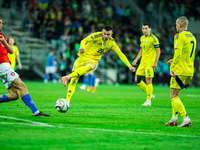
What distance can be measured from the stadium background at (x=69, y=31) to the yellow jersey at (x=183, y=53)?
21643 millimetres

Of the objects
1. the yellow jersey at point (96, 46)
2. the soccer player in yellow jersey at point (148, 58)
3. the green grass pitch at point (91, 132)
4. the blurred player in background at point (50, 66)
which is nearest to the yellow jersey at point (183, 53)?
the green grass pitch at point (91, 132)

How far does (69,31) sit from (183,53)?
2303 cm

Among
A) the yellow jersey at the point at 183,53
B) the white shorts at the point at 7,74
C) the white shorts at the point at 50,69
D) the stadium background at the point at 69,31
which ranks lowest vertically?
the white shorts at the point at 50,69

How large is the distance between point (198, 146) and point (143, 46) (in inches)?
318

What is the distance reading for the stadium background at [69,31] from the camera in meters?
30.4

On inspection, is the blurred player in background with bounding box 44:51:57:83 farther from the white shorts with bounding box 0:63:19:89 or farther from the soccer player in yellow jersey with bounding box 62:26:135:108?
the white shorts with bounding box 0:63:19:89

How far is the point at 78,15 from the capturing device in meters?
32.0

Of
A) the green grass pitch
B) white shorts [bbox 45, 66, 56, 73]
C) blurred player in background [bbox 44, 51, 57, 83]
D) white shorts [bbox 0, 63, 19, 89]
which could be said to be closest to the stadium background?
blurred player in background [bbox 44, 51, 57, 83]

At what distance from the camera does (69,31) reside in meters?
30.9

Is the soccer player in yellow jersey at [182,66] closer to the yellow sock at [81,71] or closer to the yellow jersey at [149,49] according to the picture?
the yellow sock at [81,71]

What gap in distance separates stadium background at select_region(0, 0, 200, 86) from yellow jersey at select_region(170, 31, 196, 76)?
21.6 m

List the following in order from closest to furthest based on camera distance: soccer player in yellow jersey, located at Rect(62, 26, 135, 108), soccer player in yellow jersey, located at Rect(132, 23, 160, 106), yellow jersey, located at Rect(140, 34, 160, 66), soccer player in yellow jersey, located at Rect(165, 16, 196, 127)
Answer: soccer player in yellow jersey, located at Rect(165, 16, 196, 127), soccer player in yellow jersey, located at Rect(62, 26, 135, 108), soccer player in yellow jersey, located at Rect(132, 23, 160, 106), yellow jersey, located at Rect(140, 34, 160, 66)

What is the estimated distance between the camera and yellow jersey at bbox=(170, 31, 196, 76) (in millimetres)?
8211

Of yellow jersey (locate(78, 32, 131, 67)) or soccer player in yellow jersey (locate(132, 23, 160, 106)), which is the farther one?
soccer player in yellow jersey (locate(132, 23, 160, 106))
